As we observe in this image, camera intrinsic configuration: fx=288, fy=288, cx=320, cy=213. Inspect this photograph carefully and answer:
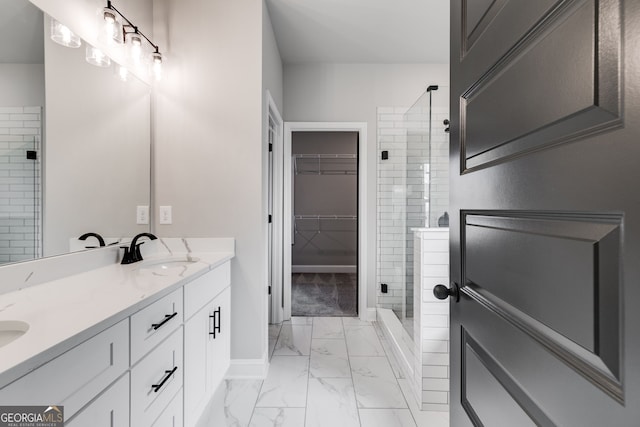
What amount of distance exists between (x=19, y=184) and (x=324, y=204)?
4.39 meters

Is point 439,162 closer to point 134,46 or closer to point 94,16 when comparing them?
point 134,46

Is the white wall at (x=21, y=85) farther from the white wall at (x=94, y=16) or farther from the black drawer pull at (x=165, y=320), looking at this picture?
the black drawer pull at (x=165, y=320)

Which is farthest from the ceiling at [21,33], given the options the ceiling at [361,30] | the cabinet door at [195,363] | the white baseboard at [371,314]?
the white baseboard at [371,314]

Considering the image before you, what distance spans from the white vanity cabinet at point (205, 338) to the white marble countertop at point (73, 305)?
0.47 feet

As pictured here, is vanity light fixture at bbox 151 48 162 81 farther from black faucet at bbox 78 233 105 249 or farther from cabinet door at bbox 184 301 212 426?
cabinet door at bbox 184 301 212 426

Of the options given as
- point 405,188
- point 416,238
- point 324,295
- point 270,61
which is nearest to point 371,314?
point 324,295

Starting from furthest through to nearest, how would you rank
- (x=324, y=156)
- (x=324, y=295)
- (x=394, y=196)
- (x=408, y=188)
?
(x=324, y=156) < (x=324, y=295) < (x=394, y=196) < (x=408, y=188)

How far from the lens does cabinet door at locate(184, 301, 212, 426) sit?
140 centimetres

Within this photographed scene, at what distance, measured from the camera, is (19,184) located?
116 centimetres

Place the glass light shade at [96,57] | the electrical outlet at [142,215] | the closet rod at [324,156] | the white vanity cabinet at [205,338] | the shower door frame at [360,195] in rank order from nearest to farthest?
the white vanity cabinet at [205,338]
the glass light shade at [96,57]
the electrical outlet at [142,215]
the shower door frame at [360,195]
the closet rod at [324,156]

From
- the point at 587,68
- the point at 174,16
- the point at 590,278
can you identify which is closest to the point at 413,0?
the point at 174,16

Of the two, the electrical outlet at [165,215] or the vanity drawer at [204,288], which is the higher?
the electrical outlet at [165,215]

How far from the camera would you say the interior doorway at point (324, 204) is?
5.25m

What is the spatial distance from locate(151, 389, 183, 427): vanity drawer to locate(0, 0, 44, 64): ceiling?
1525 mm
